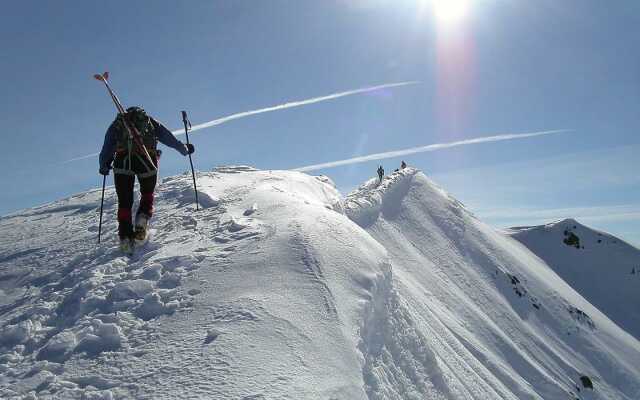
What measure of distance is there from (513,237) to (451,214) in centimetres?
1875

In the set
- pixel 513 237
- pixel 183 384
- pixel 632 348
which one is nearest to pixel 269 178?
pixel 183 384

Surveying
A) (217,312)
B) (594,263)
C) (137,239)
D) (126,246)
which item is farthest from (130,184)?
(594,263)

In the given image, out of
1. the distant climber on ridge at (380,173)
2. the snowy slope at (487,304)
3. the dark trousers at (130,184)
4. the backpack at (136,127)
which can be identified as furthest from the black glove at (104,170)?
the distant climber on ridge at (380,173)

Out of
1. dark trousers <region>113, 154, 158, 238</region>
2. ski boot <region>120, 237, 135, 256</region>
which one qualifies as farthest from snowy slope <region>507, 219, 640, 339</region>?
ski boot <region>120, 237, 135, 256</region>

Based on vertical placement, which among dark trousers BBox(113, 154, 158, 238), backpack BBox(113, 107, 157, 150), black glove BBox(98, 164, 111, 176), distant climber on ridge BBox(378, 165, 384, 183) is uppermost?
backpack BBox(113, 107, 157, 150)

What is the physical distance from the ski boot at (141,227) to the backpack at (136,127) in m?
1.55

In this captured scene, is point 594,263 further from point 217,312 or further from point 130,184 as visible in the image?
point 217,312

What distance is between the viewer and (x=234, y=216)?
973cm

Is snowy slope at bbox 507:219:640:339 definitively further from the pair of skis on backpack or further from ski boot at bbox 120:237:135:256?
ski boot at bbox 120:237:135:256

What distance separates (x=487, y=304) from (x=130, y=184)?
22.4 m

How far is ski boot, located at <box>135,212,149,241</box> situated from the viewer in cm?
849

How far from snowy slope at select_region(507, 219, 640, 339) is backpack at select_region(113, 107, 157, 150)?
4520 centimetres

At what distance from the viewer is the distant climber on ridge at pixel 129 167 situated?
832cm

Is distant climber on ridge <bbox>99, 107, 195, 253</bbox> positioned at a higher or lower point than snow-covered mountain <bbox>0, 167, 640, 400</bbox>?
higher
